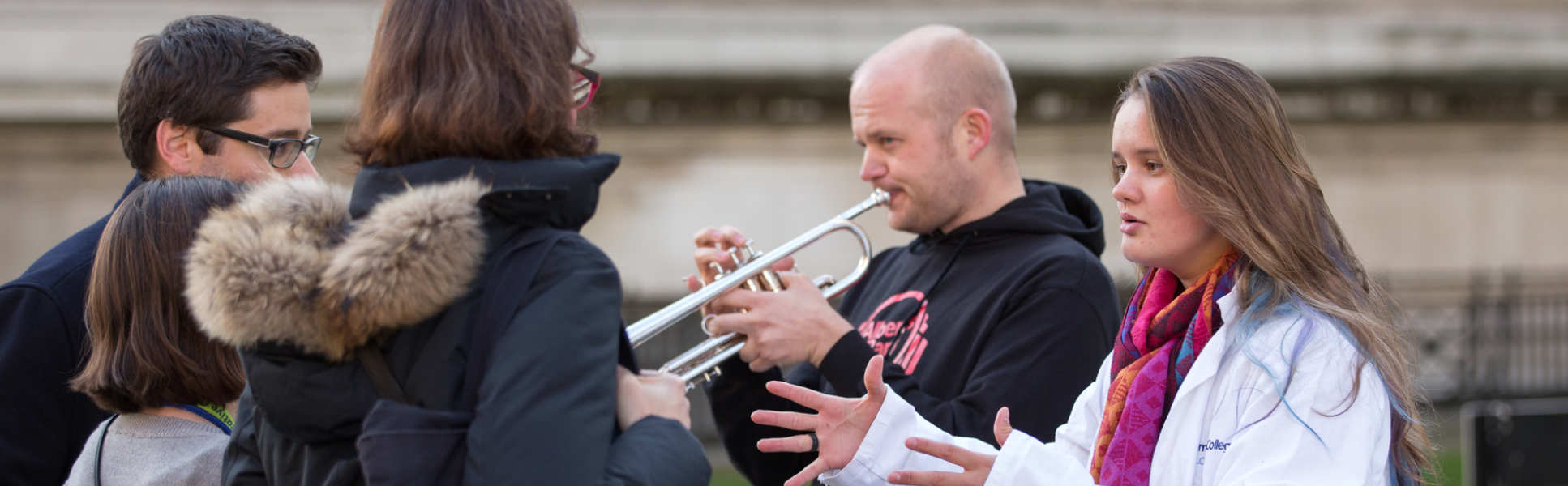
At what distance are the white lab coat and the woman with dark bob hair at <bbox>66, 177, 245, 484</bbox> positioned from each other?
146cm

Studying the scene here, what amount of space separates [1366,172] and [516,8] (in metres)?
13.2

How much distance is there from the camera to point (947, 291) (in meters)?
3.43

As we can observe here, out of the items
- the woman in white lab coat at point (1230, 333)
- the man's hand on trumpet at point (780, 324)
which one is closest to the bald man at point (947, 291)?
the man's hand on trumpet at point (780, 324)

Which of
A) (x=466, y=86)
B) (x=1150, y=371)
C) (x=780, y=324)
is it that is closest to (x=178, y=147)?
(x=780, y=324)

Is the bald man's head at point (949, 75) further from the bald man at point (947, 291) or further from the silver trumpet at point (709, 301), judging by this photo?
the silver trumpet at point (709, 301)

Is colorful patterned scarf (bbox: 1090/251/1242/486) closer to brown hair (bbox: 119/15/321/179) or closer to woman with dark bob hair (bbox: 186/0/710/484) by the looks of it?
woman with dark bob hair (bbox: 186/0/710/484)

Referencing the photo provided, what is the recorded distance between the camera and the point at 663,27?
12.3 meters

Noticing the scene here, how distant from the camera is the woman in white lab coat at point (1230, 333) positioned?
2.02 m

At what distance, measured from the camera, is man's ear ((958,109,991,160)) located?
3555mm

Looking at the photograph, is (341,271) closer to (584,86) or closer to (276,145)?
(584,86)

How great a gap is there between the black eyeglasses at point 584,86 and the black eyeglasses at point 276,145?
1.27m

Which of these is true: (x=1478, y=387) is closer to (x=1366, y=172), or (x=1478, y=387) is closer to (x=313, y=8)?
(x=1366, y=172)

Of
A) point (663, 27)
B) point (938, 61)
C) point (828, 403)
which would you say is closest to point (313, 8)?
point (663, 27)

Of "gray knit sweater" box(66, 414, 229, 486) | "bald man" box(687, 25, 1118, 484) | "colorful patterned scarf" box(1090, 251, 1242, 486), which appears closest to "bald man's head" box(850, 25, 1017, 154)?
"bald man" box(687, 25, 1118, 484)
